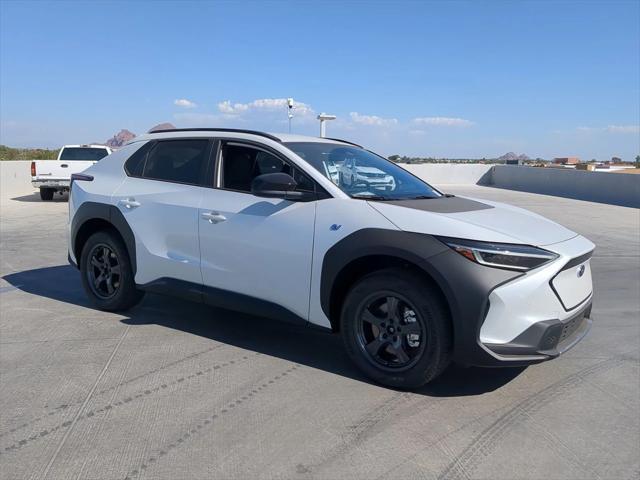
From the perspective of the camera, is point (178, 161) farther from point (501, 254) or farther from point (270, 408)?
point (501, 254)

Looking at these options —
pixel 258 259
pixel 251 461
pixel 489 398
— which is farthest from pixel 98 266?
pixel 489 398

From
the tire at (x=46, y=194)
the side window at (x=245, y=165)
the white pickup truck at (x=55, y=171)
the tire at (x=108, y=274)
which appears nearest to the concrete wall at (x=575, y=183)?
the white pickup truck at (x=55, y=171)

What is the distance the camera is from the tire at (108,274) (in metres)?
5.23

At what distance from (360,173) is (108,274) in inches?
108

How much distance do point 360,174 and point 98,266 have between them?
9.26 ft

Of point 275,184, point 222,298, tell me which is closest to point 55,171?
point 222,298

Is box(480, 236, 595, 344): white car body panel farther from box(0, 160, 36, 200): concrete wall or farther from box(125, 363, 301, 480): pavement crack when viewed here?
box(0, 160, 36, 200): concrete wall

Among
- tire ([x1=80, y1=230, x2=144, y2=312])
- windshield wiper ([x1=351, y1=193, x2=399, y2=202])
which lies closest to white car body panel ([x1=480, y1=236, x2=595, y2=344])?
windshield wiper ([x1=351, y1=193, x2=399, y2=202])

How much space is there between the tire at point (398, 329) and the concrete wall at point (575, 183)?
19.3 meters

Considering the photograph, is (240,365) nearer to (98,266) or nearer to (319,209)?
(319,209)

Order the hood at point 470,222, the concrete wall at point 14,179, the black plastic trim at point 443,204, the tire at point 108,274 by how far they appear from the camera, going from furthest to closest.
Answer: the concrete wall at point 14,179 < the tire at point 108,274 < the black plastic trim at point 443,204 < the hood at point 470,222

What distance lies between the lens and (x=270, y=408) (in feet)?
11.5

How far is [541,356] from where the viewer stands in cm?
343

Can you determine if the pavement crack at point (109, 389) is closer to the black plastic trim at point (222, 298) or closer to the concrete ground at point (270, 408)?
→ the concrete ground at point (270, 408)
